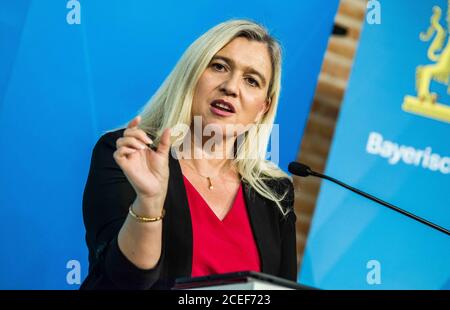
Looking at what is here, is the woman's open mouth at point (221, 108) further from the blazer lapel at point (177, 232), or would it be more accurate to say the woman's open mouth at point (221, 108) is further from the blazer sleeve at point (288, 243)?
the blazer sleeve at point (288, 243)

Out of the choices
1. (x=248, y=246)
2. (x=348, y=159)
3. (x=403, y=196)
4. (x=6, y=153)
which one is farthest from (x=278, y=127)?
(x=6, y=153)

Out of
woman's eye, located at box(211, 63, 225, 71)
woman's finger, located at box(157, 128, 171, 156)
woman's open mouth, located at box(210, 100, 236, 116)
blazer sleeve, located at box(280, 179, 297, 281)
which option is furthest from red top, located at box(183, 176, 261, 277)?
woman's finger, located at box(157, 128, 171, 156)

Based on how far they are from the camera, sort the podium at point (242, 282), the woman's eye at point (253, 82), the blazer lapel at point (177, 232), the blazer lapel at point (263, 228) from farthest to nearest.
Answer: the woman's eye at point (253, 82) < the blazer lapel at point (263, 228) < the blazer lapel at point (177, 232) < the podium at point (242, 282)

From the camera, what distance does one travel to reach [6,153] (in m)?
2.69

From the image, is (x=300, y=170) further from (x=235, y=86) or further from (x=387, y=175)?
(x=387, y=175)

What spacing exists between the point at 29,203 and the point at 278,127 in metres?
0.99

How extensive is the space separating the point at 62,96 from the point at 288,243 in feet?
3.05

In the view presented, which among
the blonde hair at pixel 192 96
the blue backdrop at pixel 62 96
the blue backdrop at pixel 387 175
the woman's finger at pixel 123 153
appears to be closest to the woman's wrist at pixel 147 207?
the woman's finger at pixel 123 153

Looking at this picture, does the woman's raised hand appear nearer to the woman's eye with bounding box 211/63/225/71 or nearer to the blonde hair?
the blonde hair

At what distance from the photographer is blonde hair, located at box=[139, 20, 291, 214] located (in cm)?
253

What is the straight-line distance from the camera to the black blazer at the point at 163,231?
196 cm

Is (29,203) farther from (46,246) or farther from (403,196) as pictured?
(403,196)

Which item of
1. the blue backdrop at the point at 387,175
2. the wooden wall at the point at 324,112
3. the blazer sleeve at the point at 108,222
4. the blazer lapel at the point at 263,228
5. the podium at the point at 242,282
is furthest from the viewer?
the wooden wall at the point at 324,112
